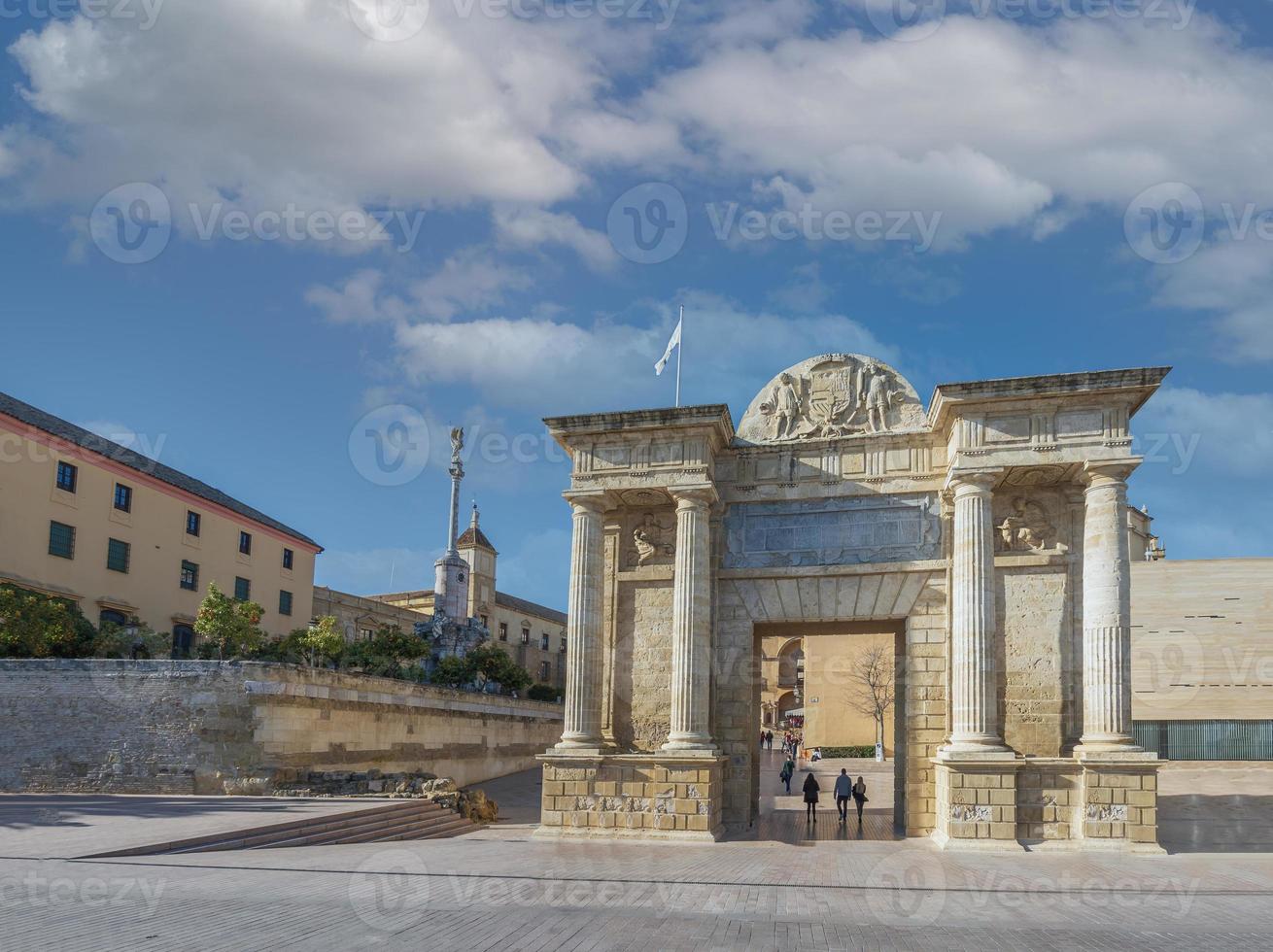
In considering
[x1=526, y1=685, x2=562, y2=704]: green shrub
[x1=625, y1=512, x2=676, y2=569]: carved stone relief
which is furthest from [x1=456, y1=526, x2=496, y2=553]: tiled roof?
[x1=625, y1=512, x2=676, y2=569]: carved stone relief

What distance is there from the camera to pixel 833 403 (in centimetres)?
2348

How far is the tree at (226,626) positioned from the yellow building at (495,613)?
2227 cm

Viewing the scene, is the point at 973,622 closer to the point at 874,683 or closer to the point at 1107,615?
the point at 1107,615

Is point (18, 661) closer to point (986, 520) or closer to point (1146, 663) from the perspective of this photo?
point (986, 520)

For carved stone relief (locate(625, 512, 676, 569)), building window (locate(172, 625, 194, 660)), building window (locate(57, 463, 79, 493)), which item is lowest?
building window (locate(172, 625, 194, 660))

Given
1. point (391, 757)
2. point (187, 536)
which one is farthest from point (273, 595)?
point (391, 757)

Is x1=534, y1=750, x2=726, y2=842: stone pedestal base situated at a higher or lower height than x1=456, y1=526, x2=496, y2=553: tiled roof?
lower

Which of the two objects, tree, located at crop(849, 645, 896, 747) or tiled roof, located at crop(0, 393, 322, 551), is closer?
tiled roof, located at crop(0, 393, 322, 551)

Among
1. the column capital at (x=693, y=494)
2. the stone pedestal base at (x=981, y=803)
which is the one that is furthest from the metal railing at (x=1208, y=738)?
the column capital at (x=693, y=494)

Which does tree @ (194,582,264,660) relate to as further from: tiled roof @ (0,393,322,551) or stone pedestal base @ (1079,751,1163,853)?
stone pedestal base @ (1079,751,1163,853)

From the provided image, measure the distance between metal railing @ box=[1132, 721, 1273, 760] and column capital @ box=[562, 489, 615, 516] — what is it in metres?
27.1

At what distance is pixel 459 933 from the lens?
35.1 feet

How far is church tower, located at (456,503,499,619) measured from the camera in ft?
217

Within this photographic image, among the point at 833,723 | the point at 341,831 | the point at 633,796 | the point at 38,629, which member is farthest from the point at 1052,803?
the point at 833,723
